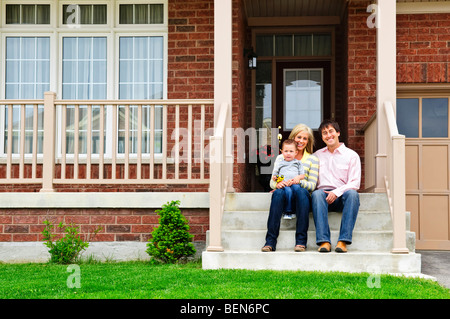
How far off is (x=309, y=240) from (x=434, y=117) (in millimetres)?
3299

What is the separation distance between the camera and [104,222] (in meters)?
7.05

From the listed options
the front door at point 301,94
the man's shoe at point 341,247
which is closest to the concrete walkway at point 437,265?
the man's shoe at point 341,247

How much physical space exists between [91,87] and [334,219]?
4100mm

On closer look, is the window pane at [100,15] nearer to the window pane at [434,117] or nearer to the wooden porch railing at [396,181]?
the wooden porch railing at [396,181]

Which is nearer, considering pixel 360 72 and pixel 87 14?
pixel 360 72

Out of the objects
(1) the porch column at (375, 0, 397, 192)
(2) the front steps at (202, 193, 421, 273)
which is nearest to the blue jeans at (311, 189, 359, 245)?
(2) the front steps at (202, 193, 421, 273)

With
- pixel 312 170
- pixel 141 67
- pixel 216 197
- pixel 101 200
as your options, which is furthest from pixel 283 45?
pixel 216 197

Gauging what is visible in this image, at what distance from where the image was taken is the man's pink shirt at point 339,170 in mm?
6195

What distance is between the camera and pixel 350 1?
848cm

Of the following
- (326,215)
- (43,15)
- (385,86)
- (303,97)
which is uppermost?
(43,15)

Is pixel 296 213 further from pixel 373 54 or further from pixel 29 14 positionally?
pixel 29 14

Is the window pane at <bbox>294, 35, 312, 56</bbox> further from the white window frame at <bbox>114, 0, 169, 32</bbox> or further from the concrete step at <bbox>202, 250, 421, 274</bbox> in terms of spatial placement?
the concrete step at <bbox>202, 250, 421, 274</bbox>

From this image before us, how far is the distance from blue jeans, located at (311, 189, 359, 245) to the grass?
1.55ft

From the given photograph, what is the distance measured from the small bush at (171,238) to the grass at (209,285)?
1.54 feet
